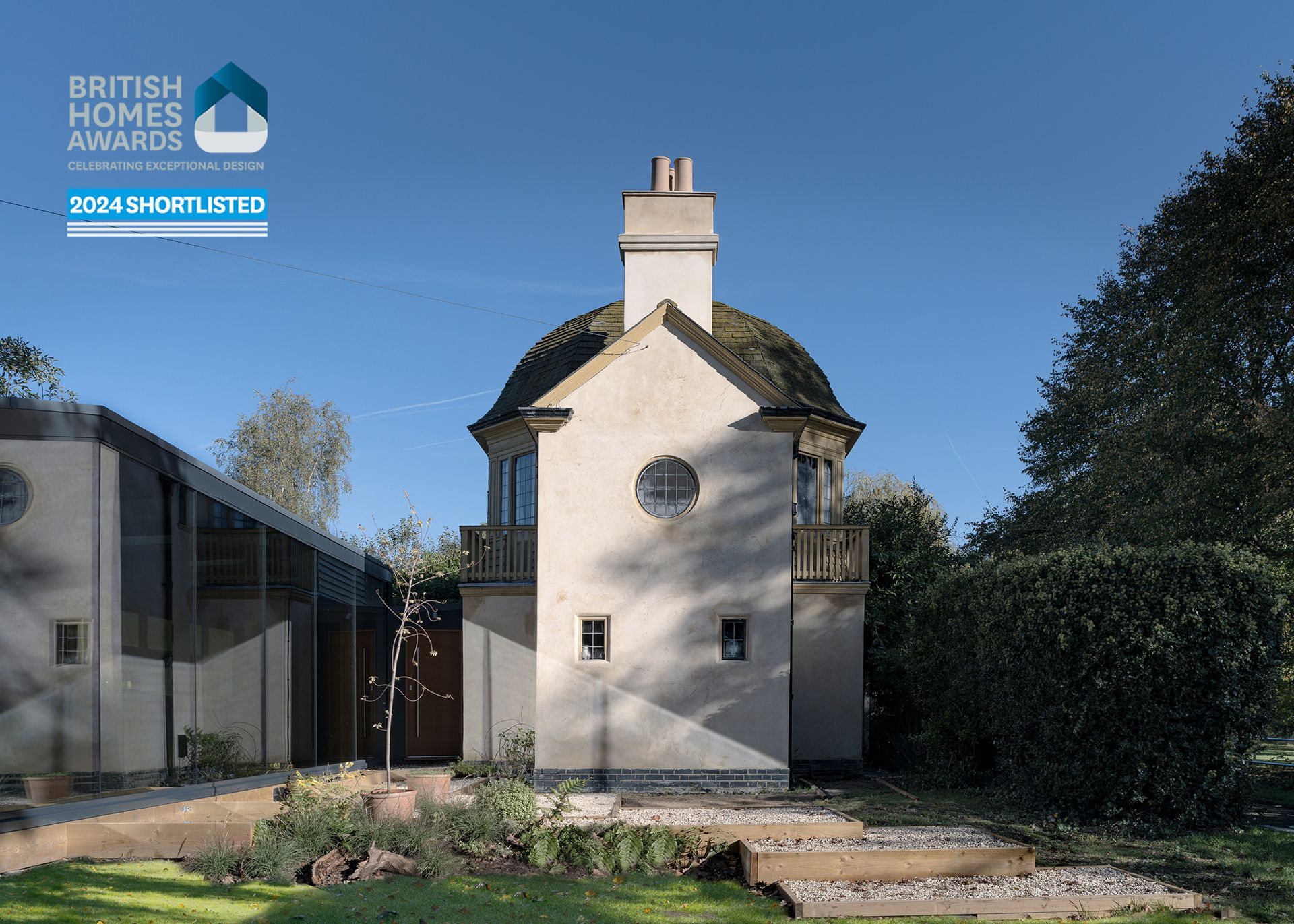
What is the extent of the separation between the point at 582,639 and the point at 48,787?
25.0 ft

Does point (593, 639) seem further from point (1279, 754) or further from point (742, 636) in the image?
point (1279, 754)

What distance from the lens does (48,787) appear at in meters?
7.98

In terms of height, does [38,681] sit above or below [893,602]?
above

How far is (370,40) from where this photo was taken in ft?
50.5

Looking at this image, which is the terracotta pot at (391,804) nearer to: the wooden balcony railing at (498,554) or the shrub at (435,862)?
the shrub at (435,862)

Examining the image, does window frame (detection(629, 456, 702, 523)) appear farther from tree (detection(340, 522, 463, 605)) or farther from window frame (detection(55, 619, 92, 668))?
window frame (detection(55, 619, 92, 668))

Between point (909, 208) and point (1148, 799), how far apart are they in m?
9.46

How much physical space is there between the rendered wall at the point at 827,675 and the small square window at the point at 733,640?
9.01 ft

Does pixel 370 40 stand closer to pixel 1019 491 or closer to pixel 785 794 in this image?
pixel 785 794

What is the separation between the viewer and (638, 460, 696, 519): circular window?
14477mm

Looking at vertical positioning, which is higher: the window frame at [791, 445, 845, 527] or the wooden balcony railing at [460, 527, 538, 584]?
the window frame at [791, 445, 845, 527]

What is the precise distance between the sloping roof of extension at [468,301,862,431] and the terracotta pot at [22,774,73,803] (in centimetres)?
1063

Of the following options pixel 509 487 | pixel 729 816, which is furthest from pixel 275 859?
pixel 509 487

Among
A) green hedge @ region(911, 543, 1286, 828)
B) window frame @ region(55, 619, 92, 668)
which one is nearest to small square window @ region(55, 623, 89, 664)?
window frame @ region(55, 619, 92, 668)
